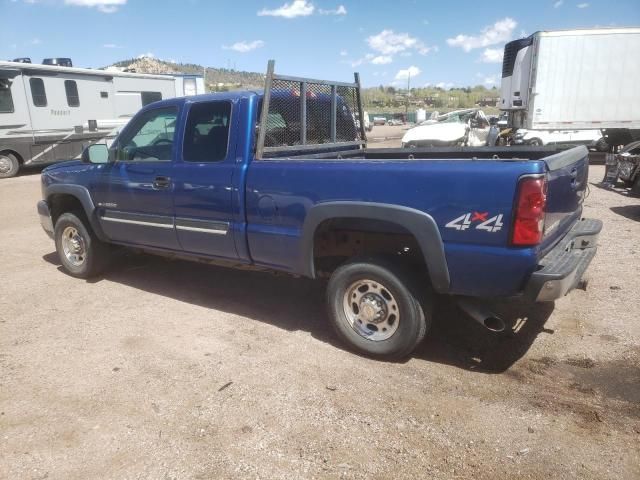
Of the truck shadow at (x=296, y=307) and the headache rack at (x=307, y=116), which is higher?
the headache rack at (x=307, y=116)

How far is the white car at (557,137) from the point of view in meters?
14.7

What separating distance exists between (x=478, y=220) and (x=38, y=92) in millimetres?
14842

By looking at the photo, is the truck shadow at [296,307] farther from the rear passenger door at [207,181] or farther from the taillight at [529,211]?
the taillight at [529,211]

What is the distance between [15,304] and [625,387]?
5239mm

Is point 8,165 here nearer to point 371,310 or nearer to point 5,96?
point 5,96

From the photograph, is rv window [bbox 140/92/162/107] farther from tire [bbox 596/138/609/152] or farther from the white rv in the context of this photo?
tire [bbox 596/138/609/152]

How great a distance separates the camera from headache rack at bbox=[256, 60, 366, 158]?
13.4ft

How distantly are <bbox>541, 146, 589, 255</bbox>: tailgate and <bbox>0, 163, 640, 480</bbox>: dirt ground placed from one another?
940 millimetres

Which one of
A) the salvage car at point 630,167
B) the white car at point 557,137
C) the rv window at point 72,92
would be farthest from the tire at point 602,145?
the rv window at point 72,92

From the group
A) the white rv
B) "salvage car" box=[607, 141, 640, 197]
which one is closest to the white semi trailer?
"salvage car" box=[607, 141, 640, 197]

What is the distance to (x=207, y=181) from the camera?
4.10 metres

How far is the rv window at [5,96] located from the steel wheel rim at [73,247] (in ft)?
33.0

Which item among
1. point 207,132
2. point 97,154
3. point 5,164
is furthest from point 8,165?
point 207,132

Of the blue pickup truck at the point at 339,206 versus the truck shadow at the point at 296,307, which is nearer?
the blue pickup truck at the point at 339,206
